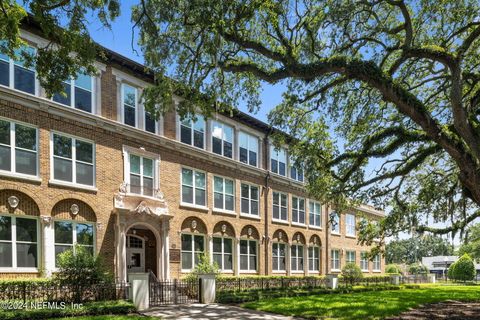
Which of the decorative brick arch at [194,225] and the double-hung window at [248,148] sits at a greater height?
the double-hung window at [248,148]

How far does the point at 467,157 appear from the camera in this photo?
1244 centimetres

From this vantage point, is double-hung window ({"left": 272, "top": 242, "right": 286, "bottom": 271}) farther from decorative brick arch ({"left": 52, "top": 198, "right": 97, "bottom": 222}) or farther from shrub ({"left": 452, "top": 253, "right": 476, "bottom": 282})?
shrub ({"left": 452, "top": 253, "right": 476, "bottom": 282})

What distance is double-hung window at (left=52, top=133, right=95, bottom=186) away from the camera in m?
18.1

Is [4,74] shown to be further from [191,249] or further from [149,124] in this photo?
[191,249]

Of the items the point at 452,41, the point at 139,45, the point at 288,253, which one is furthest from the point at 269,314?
the point at 288,253

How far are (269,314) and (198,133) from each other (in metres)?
12.5

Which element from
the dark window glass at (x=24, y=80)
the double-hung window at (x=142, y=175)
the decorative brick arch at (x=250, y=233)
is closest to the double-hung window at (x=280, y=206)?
the decorative brick arch at (x=250, y=233)

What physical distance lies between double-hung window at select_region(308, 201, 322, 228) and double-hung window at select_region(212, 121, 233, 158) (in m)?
11.2

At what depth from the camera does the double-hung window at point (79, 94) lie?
18750 millimetres

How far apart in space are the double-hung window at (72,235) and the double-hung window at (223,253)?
28.0 feet

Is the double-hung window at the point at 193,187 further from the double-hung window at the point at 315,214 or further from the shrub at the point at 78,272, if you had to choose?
the double-hung window at the point at 315,214

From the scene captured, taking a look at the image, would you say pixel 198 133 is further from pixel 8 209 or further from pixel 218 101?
pixel 8 209

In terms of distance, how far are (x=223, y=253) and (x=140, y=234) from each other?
6.01 m

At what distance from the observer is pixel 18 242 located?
651 inches
